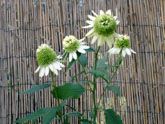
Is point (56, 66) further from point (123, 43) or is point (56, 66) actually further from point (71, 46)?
point (123, 43)

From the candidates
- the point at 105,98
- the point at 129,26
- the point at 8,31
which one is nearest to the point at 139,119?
the point at 105,98

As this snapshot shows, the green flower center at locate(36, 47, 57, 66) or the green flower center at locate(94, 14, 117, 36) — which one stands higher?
the green flower center at locate(94, 14, 117, 36)

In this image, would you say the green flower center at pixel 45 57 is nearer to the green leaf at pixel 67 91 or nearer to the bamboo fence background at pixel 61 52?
the green leaf at pixel 67 91

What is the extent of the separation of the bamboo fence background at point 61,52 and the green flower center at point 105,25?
29.1 inches

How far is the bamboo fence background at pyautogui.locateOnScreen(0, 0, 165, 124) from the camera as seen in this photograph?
1369 mm

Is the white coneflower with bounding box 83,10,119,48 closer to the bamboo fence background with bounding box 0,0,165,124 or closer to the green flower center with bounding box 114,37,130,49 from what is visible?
the green flower center with bounding box 114,37,130,49

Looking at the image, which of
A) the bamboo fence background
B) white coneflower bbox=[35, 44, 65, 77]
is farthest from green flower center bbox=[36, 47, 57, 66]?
the bamboo fence background

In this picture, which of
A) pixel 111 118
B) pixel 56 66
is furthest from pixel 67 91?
pixel 111 118

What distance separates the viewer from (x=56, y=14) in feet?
4.66

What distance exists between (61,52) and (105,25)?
0.77 metres

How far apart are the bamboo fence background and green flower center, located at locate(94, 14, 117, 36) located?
0.74 meters

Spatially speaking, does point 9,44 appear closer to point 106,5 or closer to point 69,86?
point 106,5

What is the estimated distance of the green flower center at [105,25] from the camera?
0.64 meters

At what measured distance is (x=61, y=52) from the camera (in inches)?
54.7
